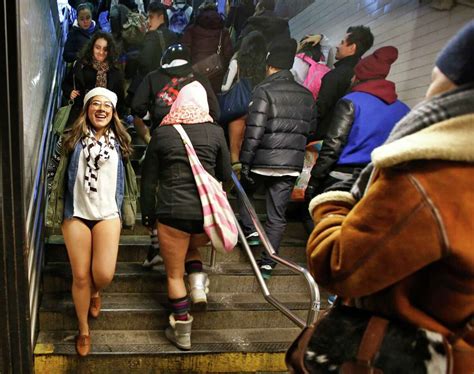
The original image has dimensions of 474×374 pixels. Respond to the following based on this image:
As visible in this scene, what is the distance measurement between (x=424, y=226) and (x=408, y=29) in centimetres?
399

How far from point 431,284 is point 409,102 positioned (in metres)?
2.78

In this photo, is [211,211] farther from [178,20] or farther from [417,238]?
[178,20]

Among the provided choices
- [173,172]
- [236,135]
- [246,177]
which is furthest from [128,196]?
[236,135]

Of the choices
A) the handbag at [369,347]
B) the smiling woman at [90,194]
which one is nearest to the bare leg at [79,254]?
the smiling woman at [90,194]

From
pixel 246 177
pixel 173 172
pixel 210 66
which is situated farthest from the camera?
pixel 210 66

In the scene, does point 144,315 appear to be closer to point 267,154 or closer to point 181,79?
point 267,154

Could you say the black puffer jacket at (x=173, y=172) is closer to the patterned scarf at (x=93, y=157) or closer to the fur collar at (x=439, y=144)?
the patterned scarf at (x=93, y=157)

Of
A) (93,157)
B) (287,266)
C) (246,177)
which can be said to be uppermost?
(93,157)

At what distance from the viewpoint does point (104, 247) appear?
8.84 feet

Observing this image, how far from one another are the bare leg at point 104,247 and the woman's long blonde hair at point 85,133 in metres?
0.52

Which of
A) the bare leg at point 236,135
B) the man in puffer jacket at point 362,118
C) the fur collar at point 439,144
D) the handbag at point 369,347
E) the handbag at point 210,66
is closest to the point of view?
the fur collar at point 439,144

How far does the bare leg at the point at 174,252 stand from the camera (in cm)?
279

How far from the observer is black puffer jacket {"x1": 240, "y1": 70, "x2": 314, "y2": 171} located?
3.49 metres

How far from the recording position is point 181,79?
360 centimetres
